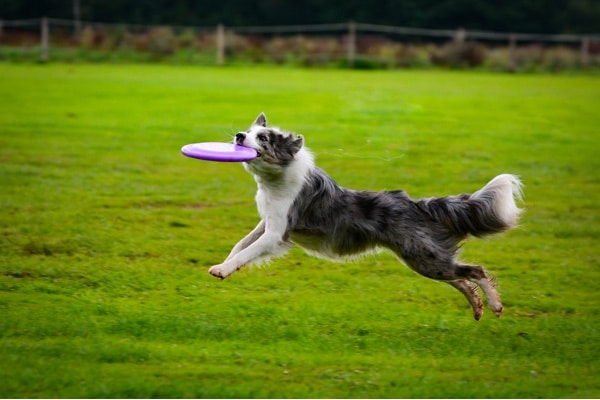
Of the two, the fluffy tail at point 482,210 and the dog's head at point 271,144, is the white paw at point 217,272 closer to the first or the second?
the dog's head at point 271,144

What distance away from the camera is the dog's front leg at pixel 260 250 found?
781 centimetres

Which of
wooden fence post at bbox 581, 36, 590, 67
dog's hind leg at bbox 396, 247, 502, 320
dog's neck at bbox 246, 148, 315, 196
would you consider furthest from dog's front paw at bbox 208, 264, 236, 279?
wooden fence post at bbox 581, 36, 590, 67

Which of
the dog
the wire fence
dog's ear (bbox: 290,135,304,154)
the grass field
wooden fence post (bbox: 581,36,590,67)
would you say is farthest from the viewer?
wooden fence post (bbox: 581,36,590,67)

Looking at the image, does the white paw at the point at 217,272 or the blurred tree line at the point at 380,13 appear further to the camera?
A: the blurred tree line at the point at 380,13

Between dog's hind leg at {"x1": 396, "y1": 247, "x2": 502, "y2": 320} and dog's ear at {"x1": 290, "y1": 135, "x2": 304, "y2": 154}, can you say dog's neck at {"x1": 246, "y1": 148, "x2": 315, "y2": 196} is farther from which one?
dog's hind leg at {"x1": 396, "y1": 247, "x2": 502, "y2": 320}

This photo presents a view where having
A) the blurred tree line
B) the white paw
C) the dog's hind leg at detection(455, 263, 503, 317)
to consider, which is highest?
the blurred tree line

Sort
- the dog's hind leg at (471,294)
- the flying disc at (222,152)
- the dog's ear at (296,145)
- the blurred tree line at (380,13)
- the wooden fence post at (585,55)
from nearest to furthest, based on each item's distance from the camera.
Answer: the flying disc at (222,152) → the dog's ear at (296,145) → the dog's hind leg at (471,294) → the wooden fence post at (585,55) → the blurred tree line at (380,13)

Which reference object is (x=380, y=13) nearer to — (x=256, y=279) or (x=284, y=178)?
(x=256, y=279)

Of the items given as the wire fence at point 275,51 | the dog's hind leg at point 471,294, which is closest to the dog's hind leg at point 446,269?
the dog's hind leg at point 471,294

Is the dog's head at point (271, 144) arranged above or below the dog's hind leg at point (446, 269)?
above

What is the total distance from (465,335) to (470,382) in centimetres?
115

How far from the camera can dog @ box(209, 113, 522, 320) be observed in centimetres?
804

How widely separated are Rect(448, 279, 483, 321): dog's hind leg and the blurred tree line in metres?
57.5

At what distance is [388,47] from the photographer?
4525cm
